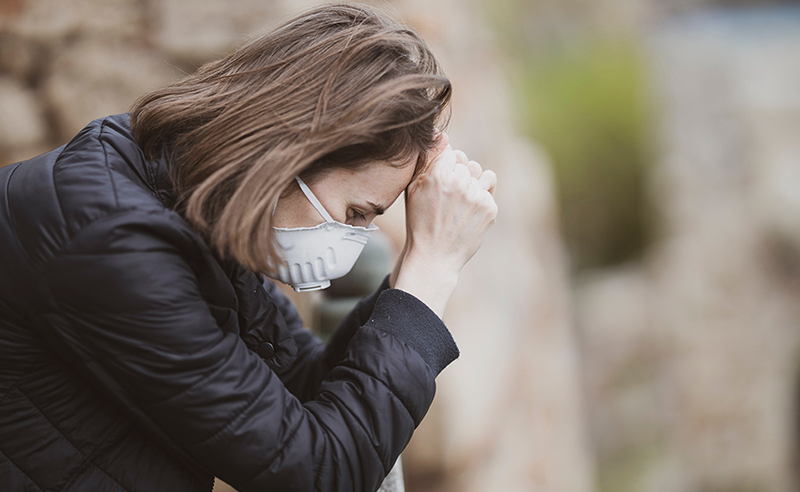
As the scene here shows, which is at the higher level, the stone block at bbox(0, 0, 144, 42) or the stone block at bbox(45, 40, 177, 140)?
the stone block at bbox(0, 0, 144, 42)

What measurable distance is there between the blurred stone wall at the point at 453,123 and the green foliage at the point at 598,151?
5.58m

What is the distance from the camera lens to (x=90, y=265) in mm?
860

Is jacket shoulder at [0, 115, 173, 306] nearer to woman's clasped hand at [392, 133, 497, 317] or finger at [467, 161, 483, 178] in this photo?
woman's clasped hand at [392, 133, 497, 317]

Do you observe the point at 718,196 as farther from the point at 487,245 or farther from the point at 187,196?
the point at 187,196

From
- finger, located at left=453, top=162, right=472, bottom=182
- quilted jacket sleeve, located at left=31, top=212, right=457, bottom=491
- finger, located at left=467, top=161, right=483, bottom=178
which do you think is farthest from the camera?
finger, located at left=467, top=161, right=483, bottom=178

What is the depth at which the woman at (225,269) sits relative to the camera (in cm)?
89

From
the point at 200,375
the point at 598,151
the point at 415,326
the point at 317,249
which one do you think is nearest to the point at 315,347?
the point at 317,249

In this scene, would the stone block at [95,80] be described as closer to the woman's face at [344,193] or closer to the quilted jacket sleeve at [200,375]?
the woman's face at [344,193]

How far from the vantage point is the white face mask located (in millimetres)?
1170

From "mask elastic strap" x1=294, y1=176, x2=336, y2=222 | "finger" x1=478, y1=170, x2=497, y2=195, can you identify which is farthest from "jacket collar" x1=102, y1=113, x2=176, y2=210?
"finger" x1=478, y1=170, x2=497, y2=195

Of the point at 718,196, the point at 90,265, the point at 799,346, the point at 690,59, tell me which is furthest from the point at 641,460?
the point at 90,265

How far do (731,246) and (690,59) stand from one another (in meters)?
2.83

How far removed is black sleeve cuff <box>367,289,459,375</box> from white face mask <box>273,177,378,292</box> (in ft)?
0.52

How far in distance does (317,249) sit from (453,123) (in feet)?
5.84
